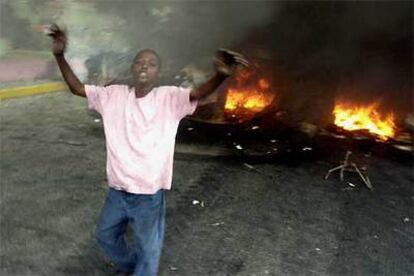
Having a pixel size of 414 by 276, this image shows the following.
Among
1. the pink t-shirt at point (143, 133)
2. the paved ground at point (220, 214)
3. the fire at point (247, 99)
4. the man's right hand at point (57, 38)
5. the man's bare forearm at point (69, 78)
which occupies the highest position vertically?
the man's right hand at point (57, 38)

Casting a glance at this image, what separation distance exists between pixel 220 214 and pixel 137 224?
1.35 m

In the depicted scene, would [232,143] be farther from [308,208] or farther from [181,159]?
[308,208]

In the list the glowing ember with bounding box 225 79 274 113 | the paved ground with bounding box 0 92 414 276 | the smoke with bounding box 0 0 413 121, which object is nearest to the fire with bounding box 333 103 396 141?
the smoke with bounding box 0 0 413 121

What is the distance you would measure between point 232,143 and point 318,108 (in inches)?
59.4

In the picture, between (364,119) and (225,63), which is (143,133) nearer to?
(225,63)

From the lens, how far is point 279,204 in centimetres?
430

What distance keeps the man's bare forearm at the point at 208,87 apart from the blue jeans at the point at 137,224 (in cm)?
53

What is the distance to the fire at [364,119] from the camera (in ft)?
21.1

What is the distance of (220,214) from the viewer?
4090 millimetres

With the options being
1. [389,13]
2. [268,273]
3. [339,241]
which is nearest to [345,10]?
[389,13]

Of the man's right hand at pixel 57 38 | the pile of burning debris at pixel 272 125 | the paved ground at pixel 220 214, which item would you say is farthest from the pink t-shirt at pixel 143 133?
the pile of burning debris at pixel 272 125

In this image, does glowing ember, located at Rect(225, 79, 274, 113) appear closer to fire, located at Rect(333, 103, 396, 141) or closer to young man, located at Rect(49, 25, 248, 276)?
fire, located at Rect(333, 103, 396, 141)

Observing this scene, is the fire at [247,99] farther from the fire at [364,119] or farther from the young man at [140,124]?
the young man at [140,124]

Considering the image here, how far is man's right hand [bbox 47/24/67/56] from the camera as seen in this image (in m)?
2.66
